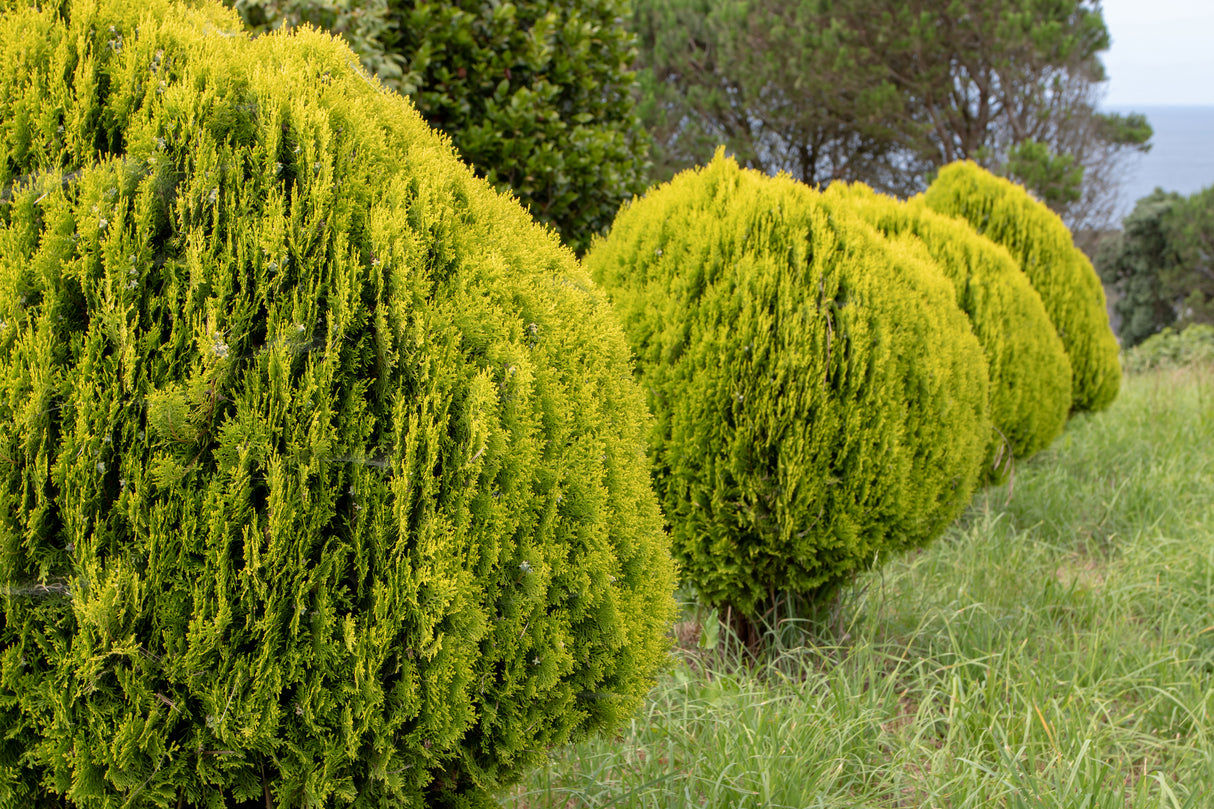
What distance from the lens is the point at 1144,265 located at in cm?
1900

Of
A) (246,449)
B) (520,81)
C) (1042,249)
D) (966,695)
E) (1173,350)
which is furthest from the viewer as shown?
(1173,350)

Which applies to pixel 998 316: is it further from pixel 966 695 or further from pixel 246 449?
pixel 246 449

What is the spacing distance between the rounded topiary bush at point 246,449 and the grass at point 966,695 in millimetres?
856

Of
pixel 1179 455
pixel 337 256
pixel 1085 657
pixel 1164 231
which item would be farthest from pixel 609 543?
pixel 1164 231

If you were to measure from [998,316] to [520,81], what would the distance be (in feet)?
12.1

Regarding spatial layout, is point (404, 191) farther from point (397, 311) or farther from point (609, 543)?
point (609, 543)

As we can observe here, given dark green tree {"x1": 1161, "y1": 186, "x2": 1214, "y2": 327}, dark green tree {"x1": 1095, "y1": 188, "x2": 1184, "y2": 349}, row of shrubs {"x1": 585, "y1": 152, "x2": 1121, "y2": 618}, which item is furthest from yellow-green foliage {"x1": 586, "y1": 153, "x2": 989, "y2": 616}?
dark green tree {"x1": 1095, "y1": 188, "x2": 1184, "y2": 349}

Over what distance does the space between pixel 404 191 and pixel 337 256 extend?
24cm

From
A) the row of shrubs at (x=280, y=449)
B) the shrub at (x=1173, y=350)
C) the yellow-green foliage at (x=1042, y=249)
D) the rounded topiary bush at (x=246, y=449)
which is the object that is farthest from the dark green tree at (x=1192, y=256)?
the rounded topiary bush at (x=246, y=449)

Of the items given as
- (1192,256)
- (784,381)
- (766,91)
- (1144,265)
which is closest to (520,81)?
(784,381)

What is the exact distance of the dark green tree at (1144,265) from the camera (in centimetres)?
1867

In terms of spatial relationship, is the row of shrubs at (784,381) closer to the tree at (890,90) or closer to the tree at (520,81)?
the tree at (520,81)

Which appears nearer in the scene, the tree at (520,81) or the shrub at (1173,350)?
the tree at (520,81)

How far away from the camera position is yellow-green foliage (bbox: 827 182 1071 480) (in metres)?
5.89
